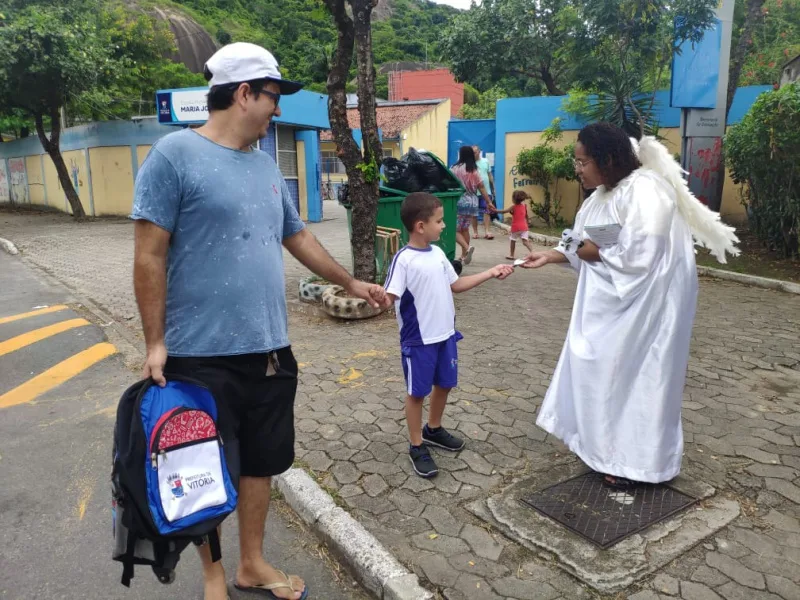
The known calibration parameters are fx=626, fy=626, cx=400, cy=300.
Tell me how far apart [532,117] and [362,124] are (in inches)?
401

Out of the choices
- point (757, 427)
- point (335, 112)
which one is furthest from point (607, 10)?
point (757, 427)

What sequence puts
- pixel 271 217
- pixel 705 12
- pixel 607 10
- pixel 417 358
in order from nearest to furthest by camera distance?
pixel 271 217, pixel 417 358, pixel 705 12, pixel 607 10

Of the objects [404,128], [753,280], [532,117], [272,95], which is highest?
A: [404,128]

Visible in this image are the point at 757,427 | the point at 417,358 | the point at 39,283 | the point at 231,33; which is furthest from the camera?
the point at 231,33

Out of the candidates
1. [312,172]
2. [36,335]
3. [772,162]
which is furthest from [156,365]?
[312,172]

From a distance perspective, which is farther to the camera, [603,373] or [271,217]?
[603,373]

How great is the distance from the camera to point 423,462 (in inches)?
135

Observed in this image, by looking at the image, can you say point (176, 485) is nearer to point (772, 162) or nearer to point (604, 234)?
point (604, 234)

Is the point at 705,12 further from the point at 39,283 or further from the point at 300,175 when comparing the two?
the point at 39,283

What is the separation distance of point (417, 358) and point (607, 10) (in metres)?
11.9

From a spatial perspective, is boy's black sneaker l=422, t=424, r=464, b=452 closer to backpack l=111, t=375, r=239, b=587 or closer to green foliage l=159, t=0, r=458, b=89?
backpack l=111, t=375, r=239, b=587

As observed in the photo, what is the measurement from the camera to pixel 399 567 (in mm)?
2627

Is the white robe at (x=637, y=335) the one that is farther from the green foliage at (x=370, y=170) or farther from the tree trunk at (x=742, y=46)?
the tree trunk at (x=742, y=46)

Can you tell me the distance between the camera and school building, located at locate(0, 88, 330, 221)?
15164mm
